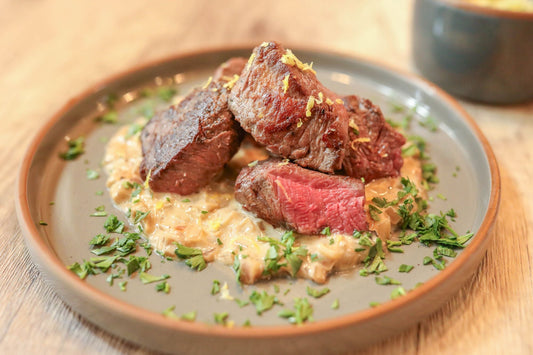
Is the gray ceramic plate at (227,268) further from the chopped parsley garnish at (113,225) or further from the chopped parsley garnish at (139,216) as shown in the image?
the chopped parsley garnish at (139,216)

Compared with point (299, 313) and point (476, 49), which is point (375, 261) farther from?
point (476, 49)

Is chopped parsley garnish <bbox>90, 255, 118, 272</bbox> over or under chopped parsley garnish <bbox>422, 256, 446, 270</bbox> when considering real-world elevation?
under

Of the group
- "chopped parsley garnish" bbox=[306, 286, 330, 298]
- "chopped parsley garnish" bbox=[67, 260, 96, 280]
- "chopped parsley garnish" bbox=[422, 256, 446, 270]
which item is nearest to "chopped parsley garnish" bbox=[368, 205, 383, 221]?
"chopped parsley garnish" bbox=[422, 256, 446, 270]

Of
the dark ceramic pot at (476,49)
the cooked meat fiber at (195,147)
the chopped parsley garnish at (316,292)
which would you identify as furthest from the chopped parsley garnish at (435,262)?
the dark ceramic pot at (476,49)

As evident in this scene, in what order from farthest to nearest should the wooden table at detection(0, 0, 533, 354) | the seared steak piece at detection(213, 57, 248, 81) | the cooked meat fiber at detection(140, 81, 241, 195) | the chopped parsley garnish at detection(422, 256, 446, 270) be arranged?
the seared steak piece at detection(213, 57, 248, 81) < the cooked meat fiber at detection(140, 81, 241, 195) < the chopped parsley garnish at detection(422, 256, 446, 270) < the wooden table at detection(0, 0, 533, 354)

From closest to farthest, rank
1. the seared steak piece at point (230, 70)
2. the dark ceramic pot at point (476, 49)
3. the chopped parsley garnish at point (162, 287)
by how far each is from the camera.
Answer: the chopped parsley garnish at point (162, 287)
the seared steak piece at point (230, 70)
the dark ceramic pot at point (476, 49)

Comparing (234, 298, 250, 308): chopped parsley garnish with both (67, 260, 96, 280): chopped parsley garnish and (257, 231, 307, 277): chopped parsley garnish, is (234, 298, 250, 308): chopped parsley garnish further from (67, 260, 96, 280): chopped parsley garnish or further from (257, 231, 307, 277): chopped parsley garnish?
(67, 260, 96, 280): chopped parsley garnish
